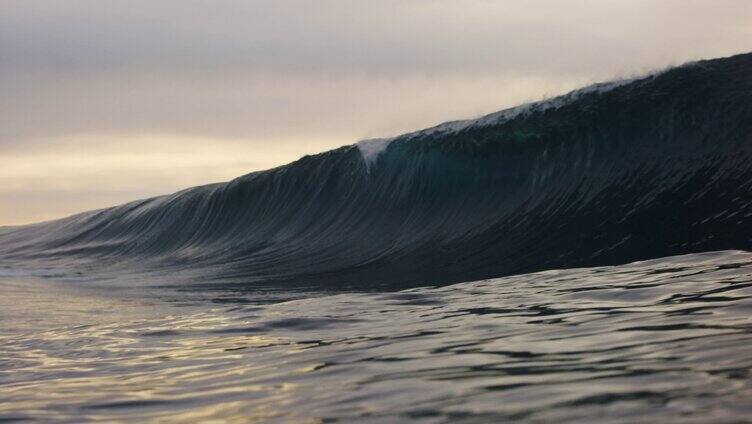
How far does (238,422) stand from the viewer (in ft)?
10.4

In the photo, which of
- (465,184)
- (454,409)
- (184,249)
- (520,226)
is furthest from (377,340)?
(184,249)

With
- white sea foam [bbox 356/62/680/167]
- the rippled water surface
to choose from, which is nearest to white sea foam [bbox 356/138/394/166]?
white sea foam [bbox 356/62/680/167]

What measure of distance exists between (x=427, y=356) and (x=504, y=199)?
8.80 meters

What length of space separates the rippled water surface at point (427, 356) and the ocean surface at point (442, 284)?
2 centimetres

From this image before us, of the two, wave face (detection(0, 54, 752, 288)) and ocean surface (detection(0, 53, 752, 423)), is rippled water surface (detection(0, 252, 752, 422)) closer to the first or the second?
ocean surface (detection(0, 53, 752, 423))

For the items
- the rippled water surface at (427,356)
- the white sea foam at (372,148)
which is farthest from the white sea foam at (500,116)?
the rippled water surface at (427,356)

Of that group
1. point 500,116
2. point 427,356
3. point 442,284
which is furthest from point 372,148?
point 427,356

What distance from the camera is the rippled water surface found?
3057 millimetres

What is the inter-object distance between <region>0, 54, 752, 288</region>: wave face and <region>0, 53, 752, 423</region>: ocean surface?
42 mm

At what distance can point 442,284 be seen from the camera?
8594mm

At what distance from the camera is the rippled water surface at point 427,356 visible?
306 centimetres

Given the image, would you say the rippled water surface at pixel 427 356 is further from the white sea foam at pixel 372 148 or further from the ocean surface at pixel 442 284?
the white sea foam at pixel 372 148

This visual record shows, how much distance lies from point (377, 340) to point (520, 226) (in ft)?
22.7

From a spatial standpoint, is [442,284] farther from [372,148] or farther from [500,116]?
[372,148]
